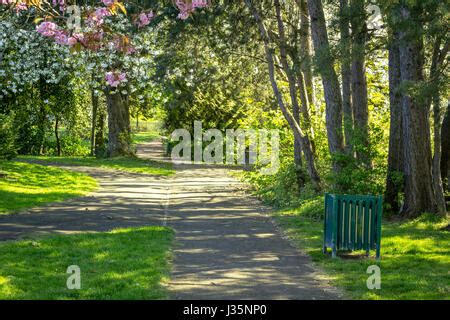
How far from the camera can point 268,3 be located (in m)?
22.6

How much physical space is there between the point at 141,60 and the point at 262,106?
5267 mm

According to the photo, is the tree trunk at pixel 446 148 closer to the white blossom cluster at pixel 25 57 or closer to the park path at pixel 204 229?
the park path at pixel 204 229

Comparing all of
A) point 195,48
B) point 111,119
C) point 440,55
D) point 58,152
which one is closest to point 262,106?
point 195,48

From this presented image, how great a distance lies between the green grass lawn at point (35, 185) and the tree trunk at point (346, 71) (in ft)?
26.3

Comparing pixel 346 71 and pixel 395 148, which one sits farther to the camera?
pixel 346 71

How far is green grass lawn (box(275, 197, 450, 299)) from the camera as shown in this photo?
896cm

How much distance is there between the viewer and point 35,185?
75.0ft

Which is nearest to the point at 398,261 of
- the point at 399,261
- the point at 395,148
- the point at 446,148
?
the point at 399,261

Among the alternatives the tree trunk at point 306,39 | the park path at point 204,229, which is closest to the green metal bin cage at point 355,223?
the park path at point 204,229

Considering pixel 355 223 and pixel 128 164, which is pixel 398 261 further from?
pixel 128 164

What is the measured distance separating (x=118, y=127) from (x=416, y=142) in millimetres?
23122

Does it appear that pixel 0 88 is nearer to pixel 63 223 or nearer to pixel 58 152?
pixel 58 152

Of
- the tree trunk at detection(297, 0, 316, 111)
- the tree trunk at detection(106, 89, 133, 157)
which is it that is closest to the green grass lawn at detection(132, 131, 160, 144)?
the tree trunk at detection(106, 89, 133, 157)
